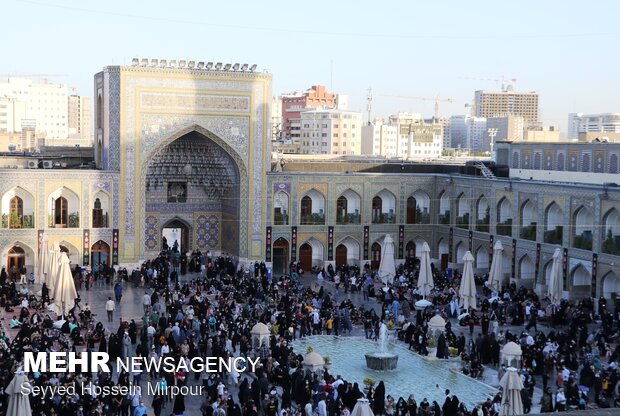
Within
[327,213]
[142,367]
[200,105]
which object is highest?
[200,105]

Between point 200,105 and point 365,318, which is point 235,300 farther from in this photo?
point 200,105

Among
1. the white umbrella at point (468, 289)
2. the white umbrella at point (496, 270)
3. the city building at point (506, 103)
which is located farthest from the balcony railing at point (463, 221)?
the city building at point (506, 103)

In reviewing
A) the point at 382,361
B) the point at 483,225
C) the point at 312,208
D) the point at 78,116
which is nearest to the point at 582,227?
the point at 483,225

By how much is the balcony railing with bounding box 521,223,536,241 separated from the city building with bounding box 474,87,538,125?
6168 inches

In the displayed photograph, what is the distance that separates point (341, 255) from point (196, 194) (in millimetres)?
6569

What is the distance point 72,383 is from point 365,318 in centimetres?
989

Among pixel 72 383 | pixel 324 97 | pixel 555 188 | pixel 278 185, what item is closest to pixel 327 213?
pixel 278 185

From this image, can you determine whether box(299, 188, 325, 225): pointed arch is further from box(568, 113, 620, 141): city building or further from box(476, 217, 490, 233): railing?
box(568, 113, 620, 141): city building

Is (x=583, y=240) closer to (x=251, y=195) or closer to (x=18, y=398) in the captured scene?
(x=251, y=195)

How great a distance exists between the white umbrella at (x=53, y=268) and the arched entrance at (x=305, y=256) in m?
12.5

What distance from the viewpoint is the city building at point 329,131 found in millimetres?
106250

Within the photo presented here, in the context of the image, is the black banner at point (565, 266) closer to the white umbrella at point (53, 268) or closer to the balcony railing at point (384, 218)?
the balcony railing at point (384, 218)

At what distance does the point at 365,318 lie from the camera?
2383 cm

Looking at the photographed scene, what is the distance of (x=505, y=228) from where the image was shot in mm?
32625
